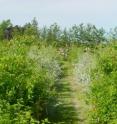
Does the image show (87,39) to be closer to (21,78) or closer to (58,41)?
(58,41)

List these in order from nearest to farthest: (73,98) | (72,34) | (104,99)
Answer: (104,99) → (73,98) → (72,34)

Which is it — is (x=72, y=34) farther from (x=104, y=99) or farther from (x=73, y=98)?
(x=104, y=99)

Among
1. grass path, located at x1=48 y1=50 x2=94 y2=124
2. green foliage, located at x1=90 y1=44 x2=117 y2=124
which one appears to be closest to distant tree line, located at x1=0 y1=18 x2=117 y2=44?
grass path, located at x1=48 y1=50 x2=94 y2=124

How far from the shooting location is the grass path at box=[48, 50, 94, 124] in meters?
22.8

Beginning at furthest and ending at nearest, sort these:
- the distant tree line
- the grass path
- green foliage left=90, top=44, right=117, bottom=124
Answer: the distant tree line, the grass path, green foliage left=90, top=44, right=117, bottom=124

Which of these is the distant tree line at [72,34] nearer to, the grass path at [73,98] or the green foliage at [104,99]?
the grass path at [73,98]

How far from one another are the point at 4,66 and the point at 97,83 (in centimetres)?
413

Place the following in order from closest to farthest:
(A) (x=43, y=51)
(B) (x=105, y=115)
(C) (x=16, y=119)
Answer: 1. (C) (x=16, y=119)
2. (B) (x=105, y=115)
3. (A) (x=43, y=51)

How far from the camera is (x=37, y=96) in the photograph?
19031 mm

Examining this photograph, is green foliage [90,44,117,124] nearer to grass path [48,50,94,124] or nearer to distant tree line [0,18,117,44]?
grass path [48,50,94,124]

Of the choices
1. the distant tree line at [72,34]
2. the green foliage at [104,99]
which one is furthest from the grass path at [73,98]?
the distant tree line at [72,34]

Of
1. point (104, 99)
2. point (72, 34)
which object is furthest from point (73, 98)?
point (72, 34)

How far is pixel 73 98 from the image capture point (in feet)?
94.2

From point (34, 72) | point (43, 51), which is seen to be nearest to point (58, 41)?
point (43, 51)
